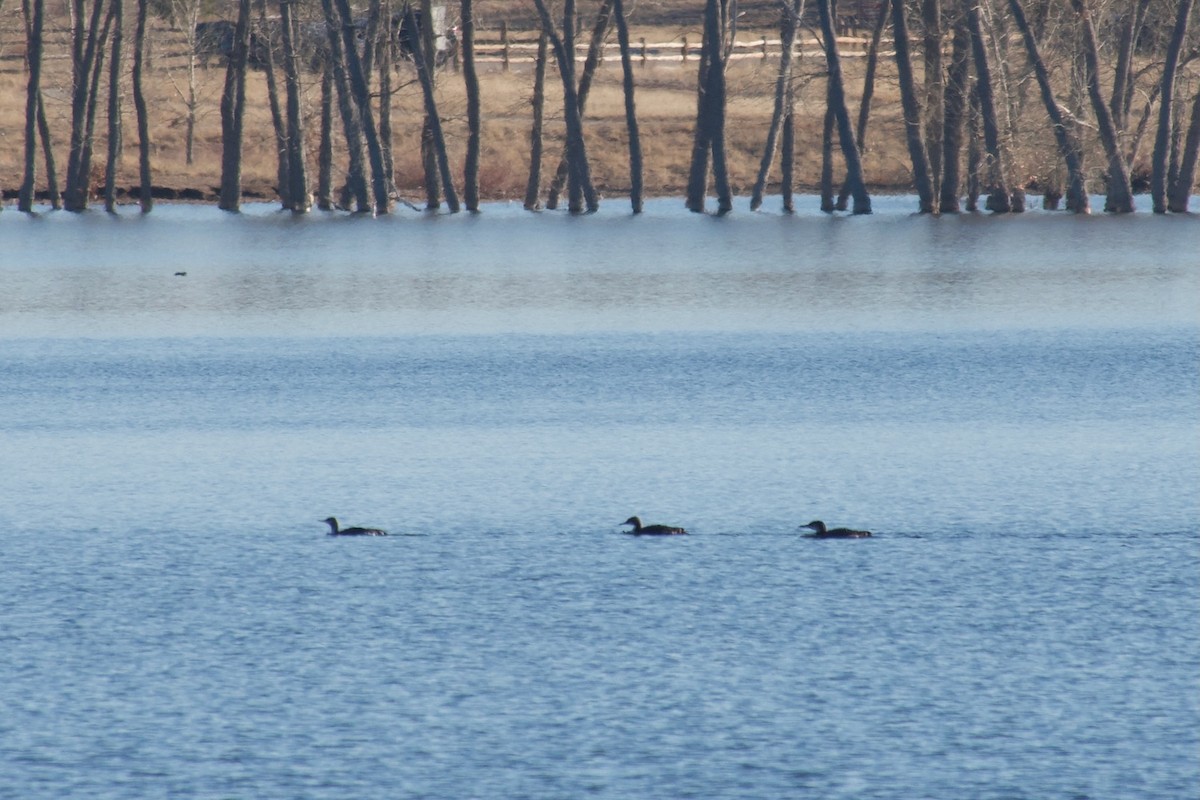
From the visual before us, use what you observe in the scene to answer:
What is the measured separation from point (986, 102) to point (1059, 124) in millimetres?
2025

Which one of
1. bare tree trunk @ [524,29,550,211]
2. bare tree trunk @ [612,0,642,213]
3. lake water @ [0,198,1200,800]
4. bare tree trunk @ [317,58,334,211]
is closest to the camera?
lake water @ [0,198,1200,800]

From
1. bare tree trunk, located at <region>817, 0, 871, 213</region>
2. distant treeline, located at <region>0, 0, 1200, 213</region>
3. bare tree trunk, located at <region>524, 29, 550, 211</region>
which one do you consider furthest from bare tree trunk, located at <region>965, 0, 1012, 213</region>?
bare tree trunk, located at <region>524, 29, 550, 211</region>

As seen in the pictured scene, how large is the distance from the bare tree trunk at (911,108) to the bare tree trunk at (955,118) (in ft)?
1.71

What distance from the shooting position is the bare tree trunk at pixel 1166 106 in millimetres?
51125

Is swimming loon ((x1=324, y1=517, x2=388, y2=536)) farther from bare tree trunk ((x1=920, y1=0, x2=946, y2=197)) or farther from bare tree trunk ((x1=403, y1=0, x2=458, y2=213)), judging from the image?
bare tree trunk ((x1=920, y1=0, x2=946, y2=197))

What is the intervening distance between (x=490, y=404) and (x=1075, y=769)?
39.8 feet

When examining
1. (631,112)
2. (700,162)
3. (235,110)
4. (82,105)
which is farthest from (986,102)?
(82,105)

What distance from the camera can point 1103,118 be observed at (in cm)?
5147

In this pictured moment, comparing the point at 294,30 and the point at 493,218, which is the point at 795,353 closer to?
the point at 493,218

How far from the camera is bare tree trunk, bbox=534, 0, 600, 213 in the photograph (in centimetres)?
5638

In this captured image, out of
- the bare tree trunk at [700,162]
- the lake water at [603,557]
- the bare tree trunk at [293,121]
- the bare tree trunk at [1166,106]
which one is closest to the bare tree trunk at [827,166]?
the bare tree trunk at [700,162]

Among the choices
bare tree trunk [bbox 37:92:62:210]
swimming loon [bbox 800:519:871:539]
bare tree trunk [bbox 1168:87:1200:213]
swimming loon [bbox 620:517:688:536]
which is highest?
swimming loon [bbox 800:519:871:539]

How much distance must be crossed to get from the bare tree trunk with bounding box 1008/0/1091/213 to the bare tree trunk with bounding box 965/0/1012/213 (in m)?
1.04

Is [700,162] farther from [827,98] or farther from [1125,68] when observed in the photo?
[1125,68]
